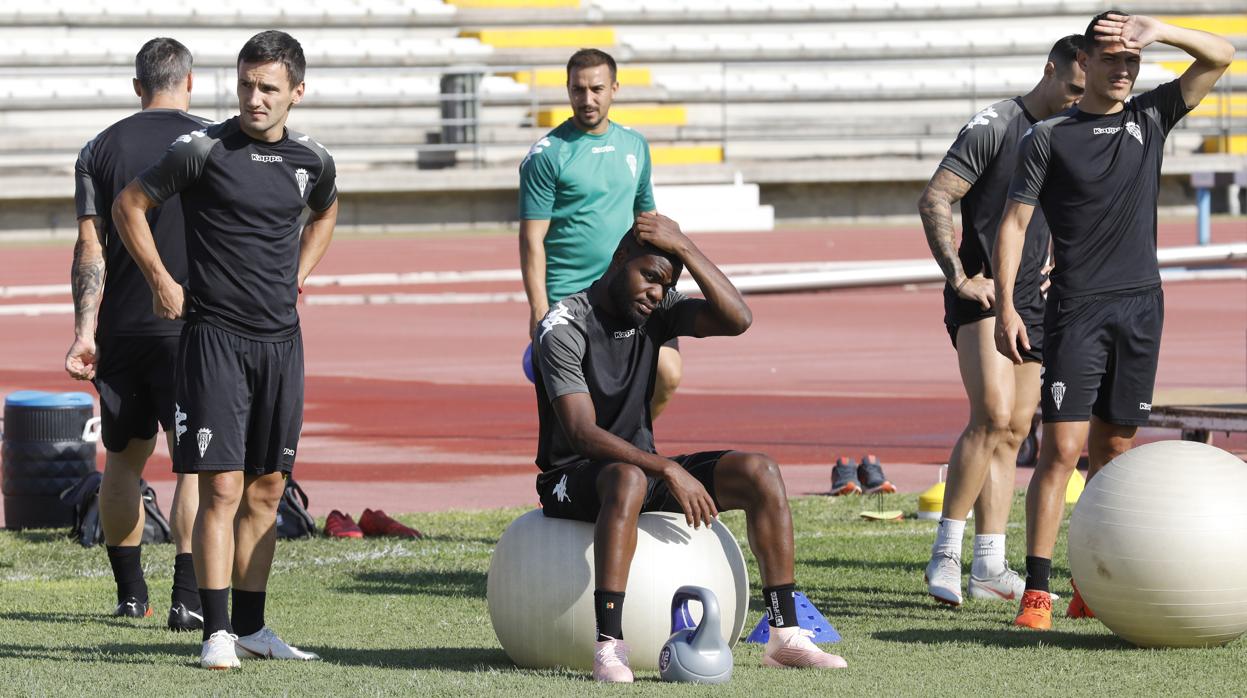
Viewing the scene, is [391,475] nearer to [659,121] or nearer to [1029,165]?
[1029,165]

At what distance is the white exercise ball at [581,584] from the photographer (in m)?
6.33

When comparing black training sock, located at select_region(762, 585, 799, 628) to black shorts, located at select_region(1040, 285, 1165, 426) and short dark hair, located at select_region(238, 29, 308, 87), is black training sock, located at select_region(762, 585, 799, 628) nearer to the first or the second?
black shorts, located at select_region(1040, 285, 1165, 426)

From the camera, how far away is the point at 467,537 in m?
9.87

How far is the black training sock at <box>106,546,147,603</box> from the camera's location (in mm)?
7871

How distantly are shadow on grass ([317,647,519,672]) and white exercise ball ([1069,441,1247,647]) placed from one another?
1.96 metres

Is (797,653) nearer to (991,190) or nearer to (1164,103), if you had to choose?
(991,190)

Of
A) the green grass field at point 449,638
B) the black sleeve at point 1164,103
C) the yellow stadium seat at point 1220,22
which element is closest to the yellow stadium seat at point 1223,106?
the yellow stadium seat at point 1220,22

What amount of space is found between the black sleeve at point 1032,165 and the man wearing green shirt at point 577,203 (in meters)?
2.11

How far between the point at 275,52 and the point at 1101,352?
3067mm

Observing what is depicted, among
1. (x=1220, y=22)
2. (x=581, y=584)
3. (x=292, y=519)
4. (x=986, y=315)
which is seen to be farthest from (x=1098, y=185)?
(x=1220, y=22)

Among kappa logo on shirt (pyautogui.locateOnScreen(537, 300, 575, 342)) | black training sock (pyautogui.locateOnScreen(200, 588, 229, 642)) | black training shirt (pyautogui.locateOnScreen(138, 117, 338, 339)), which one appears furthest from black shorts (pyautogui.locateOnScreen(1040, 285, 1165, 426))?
black training sock (pyautogui.locateOnScreen(200, 588, 229, 642))

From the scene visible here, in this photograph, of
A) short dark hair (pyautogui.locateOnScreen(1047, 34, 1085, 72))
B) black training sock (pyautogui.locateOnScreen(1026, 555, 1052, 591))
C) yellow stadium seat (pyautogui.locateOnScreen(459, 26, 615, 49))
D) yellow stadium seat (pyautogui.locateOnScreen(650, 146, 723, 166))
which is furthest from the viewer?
yellow stadium seat (pyautogui.locateOnScreen(459, 26, 615, 49))

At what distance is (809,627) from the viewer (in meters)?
6.97

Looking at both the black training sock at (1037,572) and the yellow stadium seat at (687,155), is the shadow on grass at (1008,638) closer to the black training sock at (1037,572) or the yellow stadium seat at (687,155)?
the black training sock at (1037,572)
